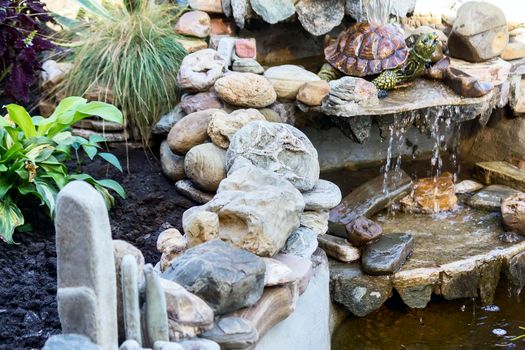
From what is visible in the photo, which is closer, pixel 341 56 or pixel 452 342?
pixel 452 342

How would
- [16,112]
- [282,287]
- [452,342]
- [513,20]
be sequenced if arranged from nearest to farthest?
1. [282,287]
2. [16,112]
3. [452,342]
4. [513,20]

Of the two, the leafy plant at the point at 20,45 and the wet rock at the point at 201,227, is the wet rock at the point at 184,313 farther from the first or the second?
the leafy plant at the point at 20,45

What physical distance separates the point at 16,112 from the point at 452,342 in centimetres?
249

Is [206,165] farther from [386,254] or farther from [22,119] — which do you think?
[386,254]

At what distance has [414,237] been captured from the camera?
4.48 m

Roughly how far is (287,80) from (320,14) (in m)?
0.80

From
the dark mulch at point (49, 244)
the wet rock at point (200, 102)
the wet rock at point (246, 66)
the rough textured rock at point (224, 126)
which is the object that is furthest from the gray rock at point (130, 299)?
the wet rock at point (246, 66)

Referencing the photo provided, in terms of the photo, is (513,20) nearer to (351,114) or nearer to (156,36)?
(351,114)

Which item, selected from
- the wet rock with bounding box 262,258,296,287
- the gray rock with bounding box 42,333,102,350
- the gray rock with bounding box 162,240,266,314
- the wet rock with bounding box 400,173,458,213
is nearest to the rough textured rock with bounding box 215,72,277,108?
the wet rock with bounding box 400,173,458,213

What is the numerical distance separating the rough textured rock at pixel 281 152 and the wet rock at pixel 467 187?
2.02 m

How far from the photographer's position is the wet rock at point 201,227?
8.80 feet

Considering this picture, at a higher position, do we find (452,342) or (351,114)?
(351,114)

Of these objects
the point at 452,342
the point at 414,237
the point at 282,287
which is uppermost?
the point at 282,287

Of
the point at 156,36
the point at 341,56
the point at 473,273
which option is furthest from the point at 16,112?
the point at 473,273
